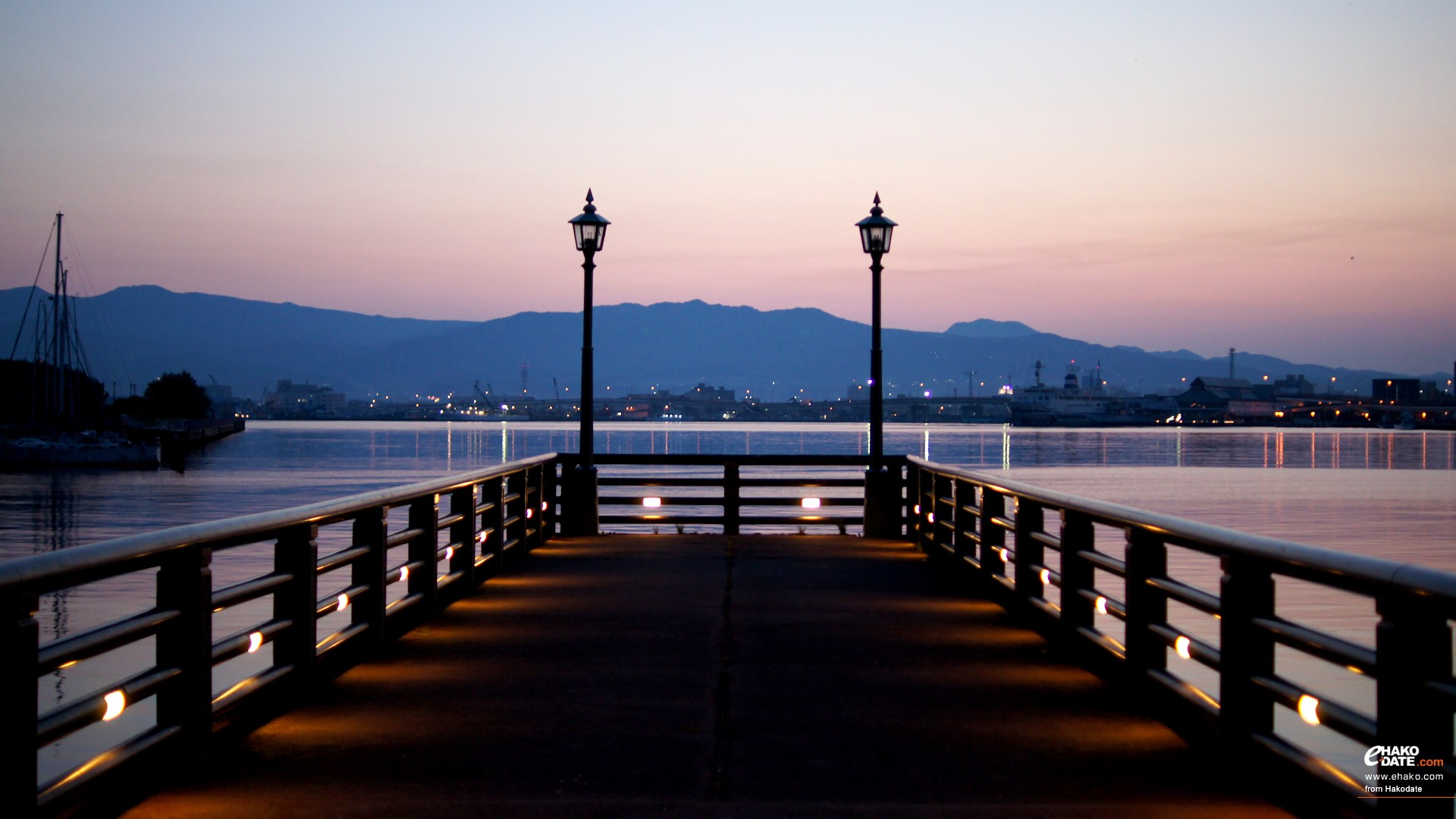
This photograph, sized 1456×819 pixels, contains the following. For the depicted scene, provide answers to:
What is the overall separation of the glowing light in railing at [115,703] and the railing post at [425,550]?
4.42 meters

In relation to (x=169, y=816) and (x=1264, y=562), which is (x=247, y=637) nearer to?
(x=169, y=816)

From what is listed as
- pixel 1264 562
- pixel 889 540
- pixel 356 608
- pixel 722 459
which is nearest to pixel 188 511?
pixel 722 459

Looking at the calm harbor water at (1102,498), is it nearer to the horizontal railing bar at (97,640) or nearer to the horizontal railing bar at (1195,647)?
the horizontal railing bar at (1195,647)

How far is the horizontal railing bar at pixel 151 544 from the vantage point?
13.0 feet

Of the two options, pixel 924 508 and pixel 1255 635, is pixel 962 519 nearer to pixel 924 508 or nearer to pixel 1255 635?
pixel 924 508

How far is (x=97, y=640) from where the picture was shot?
4.38m

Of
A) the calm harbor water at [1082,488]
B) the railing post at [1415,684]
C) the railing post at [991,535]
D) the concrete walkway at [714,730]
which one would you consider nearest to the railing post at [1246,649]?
the concrete walkway at [714,730]

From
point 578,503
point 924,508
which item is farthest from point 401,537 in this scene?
point 578,503

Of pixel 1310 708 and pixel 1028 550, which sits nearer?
pixel 1310 708

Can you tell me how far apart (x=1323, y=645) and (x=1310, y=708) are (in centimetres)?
27

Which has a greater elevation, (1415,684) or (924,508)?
(1415,684)

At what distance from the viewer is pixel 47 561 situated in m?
4.11

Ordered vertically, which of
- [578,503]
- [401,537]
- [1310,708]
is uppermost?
[401,537]

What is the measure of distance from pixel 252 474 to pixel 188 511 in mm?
25836
